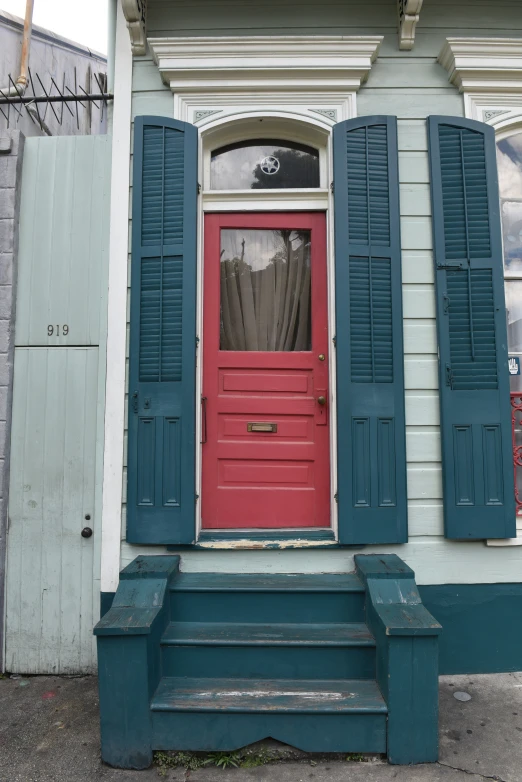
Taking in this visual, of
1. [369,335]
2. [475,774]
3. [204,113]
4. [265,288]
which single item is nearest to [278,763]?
[475,774]

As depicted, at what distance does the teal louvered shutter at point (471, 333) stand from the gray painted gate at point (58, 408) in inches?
91.6

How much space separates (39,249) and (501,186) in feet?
11.1

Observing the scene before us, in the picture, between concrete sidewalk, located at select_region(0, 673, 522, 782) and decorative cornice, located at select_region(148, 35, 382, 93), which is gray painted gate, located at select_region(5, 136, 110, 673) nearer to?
concrete sidewalk, located at select_region(0, 673, 522, 782)

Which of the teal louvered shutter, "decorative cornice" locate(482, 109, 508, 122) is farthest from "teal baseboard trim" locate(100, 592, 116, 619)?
"decorative cornice" locate(482, 109, 508, 122)

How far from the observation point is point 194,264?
349 cm

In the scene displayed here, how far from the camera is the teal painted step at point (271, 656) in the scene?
110 inches

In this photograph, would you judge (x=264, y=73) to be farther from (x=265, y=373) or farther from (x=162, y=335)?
(x=265, y=373)

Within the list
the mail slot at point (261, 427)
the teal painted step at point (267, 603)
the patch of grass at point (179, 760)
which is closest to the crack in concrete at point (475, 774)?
the teal painted step at point (267, 603)

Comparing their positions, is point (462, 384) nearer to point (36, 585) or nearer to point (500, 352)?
point (500, 352)

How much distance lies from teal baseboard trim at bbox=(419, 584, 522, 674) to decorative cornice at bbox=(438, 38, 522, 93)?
11.3 ft

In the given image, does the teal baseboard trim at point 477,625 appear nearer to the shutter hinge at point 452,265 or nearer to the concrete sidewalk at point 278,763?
the concrete sidewalk at point 278,763

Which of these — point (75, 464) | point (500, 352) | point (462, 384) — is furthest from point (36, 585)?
point (500, 352)

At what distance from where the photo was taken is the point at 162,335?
3.45 metres

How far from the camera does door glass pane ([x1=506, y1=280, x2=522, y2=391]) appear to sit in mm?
3658
